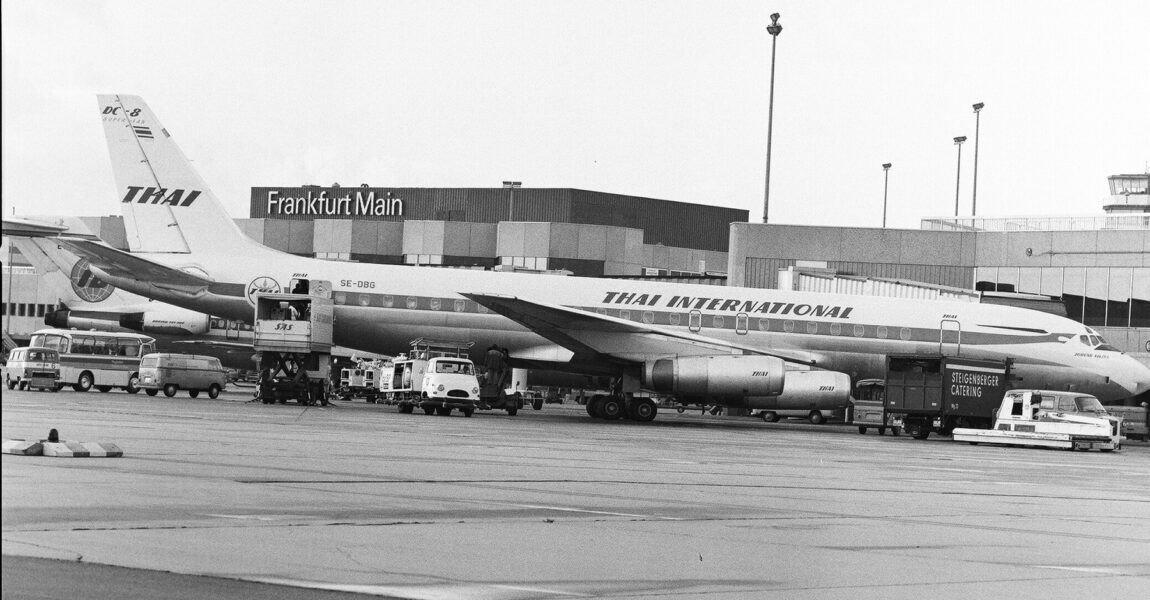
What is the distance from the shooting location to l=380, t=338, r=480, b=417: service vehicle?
34.9m

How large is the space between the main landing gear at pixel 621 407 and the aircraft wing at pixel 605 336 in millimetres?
2000

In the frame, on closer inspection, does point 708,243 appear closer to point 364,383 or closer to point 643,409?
point 364,383

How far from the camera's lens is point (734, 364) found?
3372 cm

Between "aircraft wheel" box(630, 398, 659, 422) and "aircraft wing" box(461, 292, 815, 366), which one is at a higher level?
"aircraft wing" box(461, 292, 815, 366)

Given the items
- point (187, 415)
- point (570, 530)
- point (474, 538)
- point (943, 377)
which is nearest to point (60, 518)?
point (474, 538)

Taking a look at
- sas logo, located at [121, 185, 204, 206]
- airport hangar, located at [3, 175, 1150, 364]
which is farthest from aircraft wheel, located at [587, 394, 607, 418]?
sas logo, located at [121, 185, 204, 206]

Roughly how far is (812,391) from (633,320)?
222 inches

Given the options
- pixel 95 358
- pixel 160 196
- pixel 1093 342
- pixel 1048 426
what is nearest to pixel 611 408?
pixel 1048 426

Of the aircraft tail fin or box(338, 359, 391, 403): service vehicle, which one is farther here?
box(338, 359, 391, 403): service vehicle

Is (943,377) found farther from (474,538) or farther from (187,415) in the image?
(474,538)

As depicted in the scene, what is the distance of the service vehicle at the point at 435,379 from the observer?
34.9m

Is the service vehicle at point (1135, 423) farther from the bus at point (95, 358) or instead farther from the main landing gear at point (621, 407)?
the bus at point (95, 358)

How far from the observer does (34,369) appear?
44.5 meters

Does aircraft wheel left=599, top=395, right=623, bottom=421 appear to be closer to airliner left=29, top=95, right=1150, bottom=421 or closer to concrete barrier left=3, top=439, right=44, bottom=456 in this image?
airliner left=29, top=95, right=1150, bottom=421
